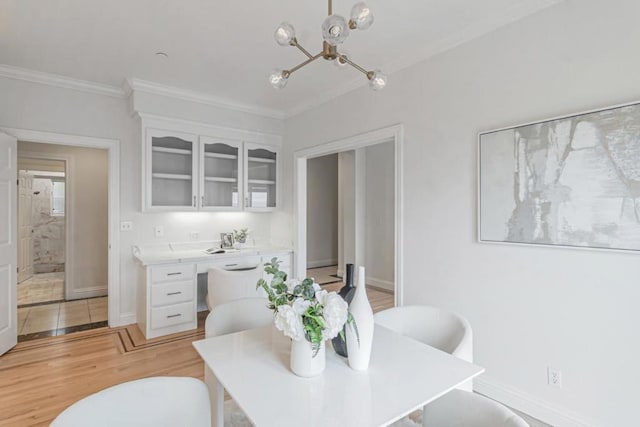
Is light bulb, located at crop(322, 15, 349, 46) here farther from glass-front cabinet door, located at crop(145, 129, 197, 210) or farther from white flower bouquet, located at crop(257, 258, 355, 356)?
glass-front cabinet door, located at crop(145, 129, 197, 210)

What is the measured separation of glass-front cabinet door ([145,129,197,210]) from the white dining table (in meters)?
2.60

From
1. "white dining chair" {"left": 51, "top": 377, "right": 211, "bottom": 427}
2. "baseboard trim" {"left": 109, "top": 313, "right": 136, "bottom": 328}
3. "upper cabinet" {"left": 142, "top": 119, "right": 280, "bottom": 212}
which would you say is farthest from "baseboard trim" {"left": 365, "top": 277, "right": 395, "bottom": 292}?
"white dining chair" {"left": 51, "top": 377, "right": 211, "bottom": 427}

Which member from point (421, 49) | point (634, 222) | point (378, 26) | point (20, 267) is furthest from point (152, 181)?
point (20, 267)

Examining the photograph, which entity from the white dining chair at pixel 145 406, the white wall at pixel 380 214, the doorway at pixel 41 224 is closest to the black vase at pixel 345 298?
the white dining chair at pixel 145 406

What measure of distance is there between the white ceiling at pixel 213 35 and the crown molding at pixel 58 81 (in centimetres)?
9

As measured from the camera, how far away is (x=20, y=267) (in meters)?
6.20

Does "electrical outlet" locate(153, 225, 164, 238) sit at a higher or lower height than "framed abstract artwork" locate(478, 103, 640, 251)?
lower

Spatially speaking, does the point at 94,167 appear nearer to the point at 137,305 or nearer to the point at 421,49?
the point at 137,305

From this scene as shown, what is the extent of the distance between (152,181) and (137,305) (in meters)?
1.42

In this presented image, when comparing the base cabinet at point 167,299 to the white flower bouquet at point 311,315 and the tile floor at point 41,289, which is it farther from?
the white flower bouquet at point 311,315

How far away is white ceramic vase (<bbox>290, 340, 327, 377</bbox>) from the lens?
1196 mm

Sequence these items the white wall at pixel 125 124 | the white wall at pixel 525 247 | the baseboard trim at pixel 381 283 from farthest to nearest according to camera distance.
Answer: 1. the baseboard trim at pixel 381 283
2. the white wall at pixel 125 124
3. the white wall at pixel 525 247

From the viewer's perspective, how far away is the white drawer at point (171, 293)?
3.38m

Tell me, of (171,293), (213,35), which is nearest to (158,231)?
(171,293)
